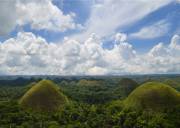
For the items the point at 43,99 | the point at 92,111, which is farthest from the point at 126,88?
the point at 92,111

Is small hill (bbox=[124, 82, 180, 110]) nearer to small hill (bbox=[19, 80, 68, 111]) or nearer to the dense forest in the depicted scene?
the dense forest

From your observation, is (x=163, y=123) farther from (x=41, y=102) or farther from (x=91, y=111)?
(x=41, y=102)

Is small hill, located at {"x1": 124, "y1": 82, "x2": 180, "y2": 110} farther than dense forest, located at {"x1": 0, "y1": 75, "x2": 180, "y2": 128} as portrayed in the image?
Yes

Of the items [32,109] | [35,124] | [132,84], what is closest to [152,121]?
[35,124]

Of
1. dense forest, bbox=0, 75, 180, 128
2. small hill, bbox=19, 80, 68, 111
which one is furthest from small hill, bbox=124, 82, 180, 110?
small hill, bbox=19, 80, 68, 111

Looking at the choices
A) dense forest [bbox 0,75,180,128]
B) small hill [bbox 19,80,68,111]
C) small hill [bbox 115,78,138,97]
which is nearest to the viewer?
dense forest [bbox 0,75,180,128]

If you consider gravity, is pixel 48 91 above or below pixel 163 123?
above

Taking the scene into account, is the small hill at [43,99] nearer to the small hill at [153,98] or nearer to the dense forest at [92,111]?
the dense forest at [92,111]
